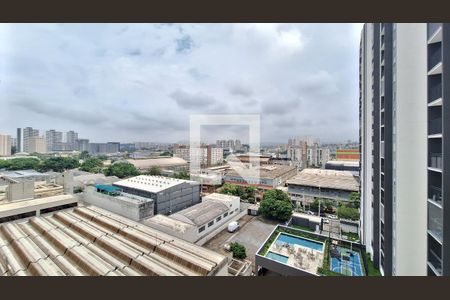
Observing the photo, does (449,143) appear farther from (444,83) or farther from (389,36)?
(389,36)

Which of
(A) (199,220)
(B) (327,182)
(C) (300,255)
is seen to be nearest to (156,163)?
(A) (199,220)

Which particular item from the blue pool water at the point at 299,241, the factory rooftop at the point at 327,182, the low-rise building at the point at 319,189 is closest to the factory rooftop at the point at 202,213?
the blue pool water at the point at 299,241

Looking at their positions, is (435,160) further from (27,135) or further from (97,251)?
(27,135)

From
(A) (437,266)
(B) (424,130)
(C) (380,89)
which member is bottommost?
(A) (437,266)

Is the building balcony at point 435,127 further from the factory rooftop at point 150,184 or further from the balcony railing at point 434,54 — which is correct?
the factory rooftop at point 150,184

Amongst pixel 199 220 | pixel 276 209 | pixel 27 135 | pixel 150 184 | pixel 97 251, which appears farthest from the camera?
pixel 27 135

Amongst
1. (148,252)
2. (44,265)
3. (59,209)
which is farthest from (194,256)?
(59,209)

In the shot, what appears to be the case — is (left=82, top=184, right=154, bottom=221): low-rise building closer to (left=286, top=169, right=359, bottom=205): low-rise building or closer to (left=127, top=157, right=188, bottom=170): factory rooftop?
(left=286, top=169, right=359, bottom=205): low-rise building
